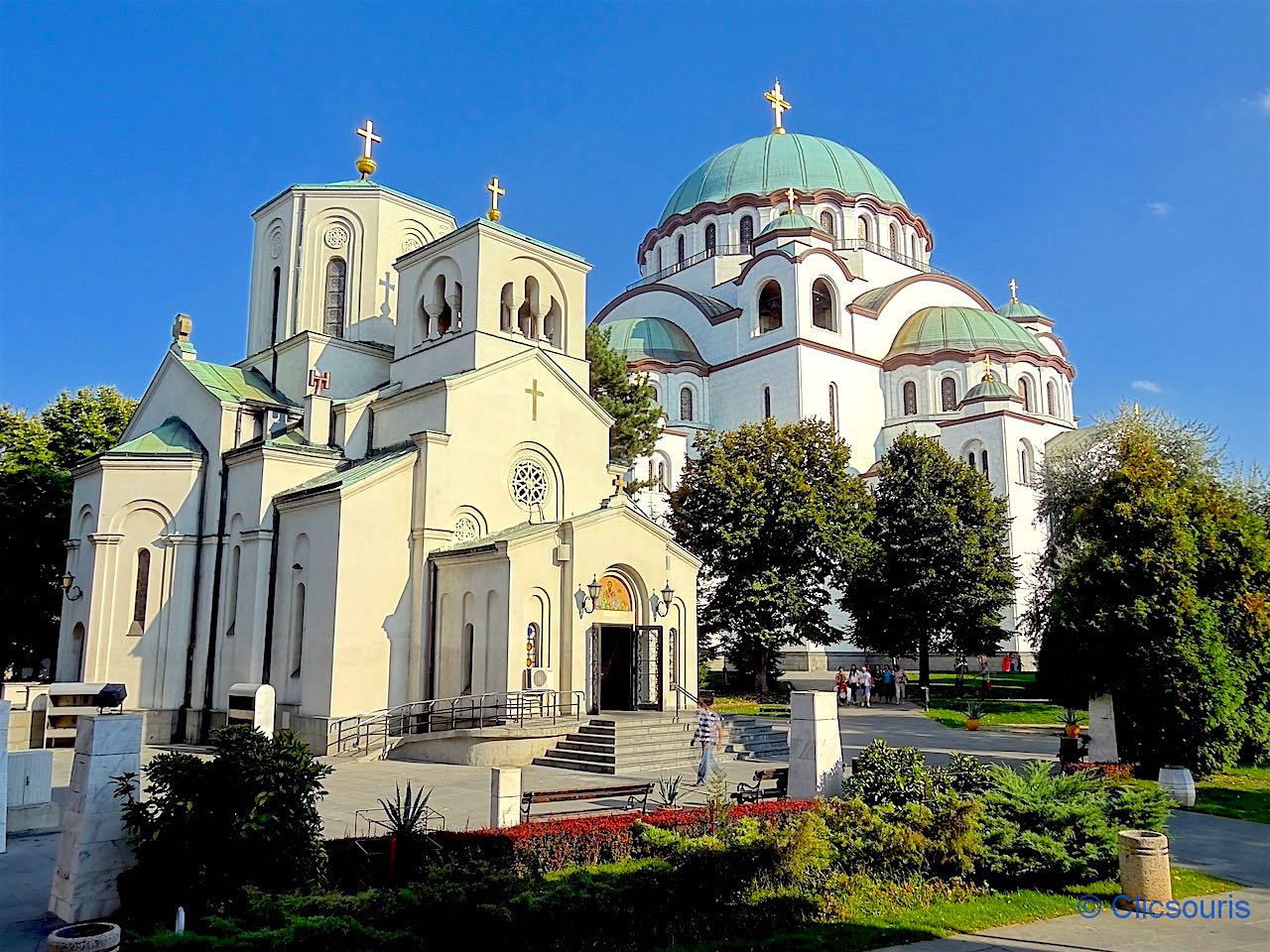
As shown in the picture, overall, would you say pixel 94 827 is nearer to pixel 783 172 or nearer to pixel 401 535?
pixel 401 535

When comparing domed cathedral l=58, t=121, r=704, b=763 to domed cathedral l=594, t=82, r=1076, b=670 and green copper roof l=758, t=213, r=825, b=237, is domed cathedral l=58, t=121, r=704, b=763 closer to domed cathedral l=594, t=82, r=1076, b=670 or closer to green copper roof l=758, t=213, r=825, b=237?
domed cathedral l=594, t=82, r=1076, b=670

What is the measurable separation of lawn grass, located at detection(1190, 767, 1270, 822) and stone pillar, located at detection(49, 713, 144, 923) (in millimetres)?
14164

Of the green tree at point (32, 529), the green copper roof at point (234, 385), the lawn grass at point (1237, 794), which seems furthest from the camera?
the green tree at point (32, 529)

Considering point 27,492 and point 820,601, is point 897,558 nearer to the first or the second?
point 820,601

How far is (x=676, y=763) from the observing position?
17.0 meters

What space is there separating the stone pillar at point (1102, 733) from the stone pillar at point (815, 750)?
262 inches

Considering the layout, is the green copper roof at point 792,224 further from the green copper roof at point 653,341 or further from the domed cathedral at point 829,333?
the green copper roof at point 653,341

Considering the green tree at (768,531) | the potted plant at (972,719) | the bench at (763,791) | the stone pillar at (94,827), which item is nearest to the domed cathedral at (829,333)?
the green tree at (768,531)

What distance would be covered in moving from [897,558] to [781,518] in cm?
559

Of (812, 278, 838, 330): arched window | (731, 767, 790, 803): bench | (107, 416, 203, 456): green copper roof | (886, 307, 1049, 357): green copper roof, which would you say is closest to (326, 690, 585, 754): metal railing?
(731, 767, 790, 803): bench

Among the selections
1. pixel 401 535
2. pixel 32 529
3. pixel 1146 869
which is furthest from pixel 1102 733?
pixel 32 529

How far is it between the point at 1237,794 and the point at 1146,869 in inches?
311

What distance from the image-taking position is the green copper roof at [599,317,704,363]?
45969mm

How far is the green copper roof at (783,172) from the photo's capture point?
49938mm
